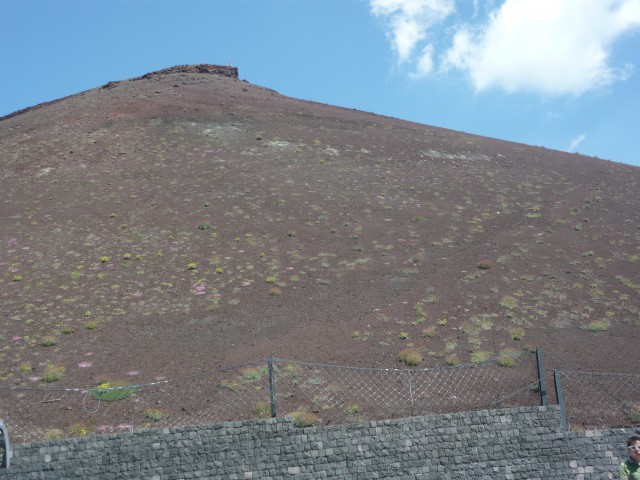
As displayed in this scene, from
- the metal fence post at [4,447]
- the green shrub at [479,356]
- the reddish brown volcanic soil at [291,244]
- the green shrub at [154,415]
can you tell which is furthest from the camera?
the reddish brown volcanic soil at [291,244]

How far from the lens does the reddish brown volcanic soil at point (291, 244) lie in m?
22.8

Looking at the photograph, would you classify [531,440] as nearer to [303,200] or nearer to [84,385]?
[84,385]

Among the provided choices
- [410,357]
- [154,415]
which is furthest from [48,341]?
[410,357]

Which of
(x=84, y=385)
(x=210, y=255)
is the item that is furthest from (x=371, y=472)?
(x=210, y=255)

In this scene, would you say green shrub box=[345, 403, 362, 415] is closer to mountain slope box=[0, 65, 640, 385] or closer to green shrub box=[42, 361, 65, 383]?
mountain slope box=[0, 65, 640, 385]

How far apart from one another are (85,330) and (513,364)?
1591 centimetres

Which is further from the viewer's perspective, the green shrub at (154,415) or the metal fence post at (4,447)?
the green shrub at (154,415)

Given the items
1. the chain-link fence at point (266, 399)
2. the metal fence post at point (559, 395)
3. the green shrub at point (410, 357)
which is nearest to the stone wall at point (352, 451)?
the metal fence post at point (559, 395)

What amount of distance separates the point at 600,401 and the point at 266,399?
967 cm

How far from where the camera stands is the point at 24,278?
2798 cm

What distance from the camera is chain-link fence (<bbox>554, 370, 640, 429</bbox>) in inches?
650

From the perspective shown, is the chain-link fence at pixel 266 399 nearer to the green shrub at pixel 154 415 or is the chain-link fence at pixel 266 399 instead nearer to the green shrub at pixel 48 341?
the green shrub at pixel 154 415

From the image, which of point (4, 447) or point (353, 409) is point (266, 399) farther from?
point (4, 447)

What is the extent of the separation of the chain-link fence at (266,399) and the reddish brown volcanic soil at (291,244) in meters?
1.43
